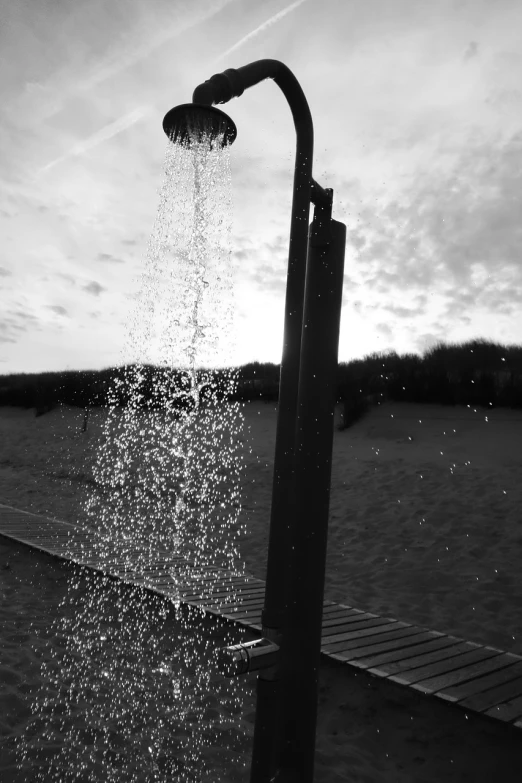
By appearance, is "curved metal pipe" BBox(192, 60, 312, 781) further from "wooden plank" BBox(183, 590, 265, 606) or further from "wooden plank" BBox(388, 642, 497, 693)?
"wooden plank" BBox(183, 590, 265, 606)

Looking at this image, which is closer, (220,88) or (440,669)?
(220,88)

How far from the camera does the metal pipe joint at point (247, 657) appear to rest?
71.1 inches

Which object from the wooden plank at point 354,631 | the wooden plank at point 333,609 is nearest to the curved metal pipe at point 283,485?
the wooden plank at point 354,631

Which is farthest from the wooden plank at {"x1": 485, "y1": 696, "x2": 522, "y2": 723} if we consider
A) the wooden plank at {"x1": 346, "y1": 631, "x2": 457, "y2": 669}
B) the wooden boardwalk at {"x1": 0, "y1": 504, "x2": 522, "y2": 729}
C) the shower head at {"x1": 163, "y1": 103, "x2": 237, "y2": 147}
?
the shower head at {"x1": 163, "y1": 103, "x2": 237, "y2": 147}

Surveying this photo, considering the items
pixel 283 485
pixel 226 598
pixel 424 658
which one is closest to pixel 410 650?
pixel 424 658

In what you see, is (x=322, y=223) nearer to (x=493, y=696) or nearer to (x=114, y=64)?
(x=493, y=696)

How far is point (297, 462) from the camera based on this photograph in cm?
222

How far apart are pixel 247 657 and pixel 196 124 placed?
6.76ft

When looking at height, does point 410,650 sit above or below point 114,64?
below

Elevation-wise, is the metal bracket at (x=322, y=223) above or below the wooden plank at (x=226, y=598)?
above

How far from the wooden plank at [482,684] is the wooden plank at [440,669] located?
0.07 meters

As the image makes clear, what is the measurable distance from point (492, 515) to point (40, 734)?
622cm

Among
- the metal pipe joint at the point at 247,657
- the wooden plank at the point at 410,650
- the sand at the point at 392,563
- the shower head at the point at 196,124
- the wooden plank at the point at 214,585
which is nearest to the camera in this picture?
the metal pipe joint at the point at 247,657

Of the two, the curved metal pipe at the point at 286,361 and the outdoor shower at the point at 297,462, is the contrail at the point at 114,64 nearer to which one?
the outdoor shower at the point at 297,462
